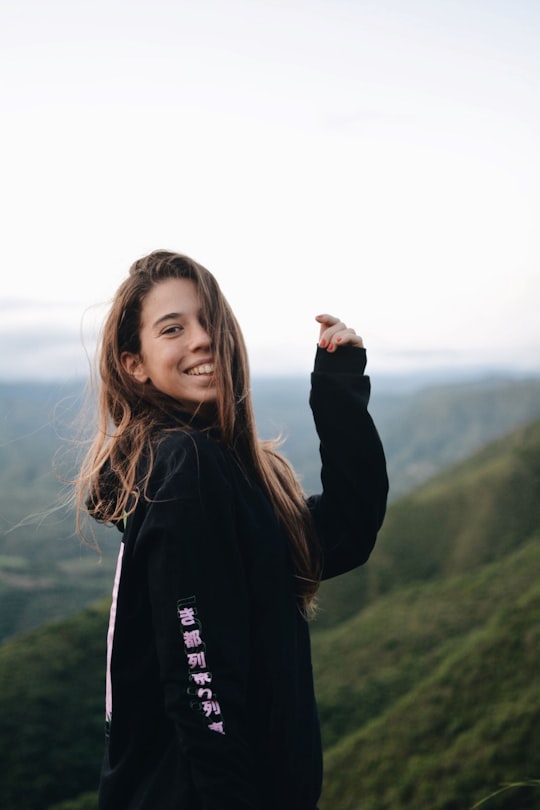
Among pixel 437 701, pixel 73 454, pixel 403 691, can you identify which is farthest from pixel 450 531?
pixel 73 454

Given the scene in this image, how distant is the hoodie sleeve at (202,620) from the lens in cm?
187

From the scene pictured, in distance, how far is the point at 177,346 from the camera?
245 centimetres

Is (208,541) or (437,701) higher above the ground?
(208,541)

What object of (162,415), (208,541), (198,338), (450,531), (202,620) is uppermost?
(198,338)

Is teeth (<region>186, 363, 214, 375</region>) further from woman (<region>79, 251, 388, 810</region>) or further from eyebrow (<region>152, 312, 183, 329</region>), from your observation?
eyebrow (<region>152, 312, 183, 329</region>)

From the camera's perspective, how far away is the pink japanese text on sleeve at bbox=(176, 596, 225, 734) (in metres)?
1.87

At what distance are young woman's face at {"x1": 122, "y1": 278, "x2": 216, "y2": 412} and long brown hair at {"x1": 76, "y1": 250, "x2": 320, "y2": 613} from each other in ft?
0.10

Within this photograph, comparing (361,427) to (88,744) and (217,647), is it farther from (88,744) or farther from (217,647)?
(88,744)

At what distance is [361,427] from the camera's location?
2.55 metres

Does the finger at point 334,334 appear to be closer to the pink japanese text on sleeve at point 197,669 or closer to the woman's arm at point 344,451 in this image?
the woman's arm at point 344,451

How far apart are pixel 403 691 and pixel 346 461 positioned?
13460 mm

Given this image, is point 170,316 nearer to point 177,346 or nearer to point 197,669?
point 177,346

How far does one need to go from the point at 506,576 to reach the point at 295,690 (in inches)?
716

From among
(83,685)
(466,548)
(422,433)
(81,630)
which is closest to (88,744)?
(83,685)
